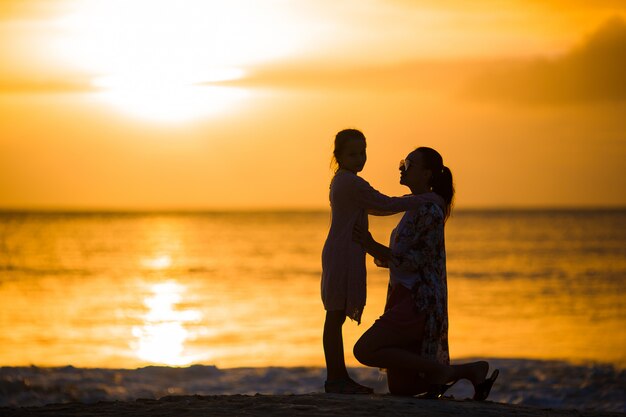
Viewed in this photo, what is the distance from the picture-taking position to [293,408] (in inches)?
295

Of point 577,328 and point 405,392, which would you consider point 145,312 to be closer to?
point 577,328

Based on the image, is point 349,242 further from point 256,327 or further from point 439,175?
point 256,327

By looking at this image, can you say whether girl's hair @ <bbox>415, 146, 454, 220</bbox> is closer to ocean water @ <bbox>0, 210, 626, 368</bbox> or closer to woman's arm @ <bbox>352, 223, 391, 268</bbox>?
woman's arm @ <bbox>352, 223, 391, 268</bbox>

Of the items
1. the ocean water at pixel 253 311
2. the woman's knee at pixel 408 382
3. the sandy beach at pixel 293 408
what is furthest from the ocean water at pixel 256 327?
the woman's knee at pixel 408 382

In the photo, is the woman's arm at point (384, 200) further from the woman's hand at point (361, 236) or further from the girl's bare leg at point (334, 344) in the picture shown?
the girl's bare leg at point (334, 344)

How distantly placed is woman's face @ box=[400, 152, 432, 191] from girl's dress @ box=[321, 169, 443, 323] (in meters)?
0.13

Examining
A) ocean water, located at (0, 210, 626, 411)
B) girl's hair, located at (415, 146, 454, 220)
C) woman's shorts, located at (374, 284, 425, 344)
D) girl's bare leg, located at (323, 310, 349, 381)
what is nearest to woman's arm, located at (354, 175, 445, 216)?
girl's hair, located at (415, 146, 454, 220)

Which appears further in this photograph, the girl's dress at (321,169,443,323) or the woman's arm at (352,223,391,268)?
Answer: the girl's dress at (321,169,443,323)

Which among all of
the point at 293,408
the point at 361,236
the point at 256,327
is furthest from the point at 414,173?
the point at 256,327

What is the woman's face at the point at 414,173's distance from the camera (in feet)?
27.4

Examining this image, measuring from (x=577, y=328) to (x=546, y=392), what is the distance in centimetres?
838

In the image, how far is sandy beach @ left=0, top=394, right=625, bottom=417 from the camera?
7.41 meters

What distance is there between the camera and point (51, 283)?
3844 cm

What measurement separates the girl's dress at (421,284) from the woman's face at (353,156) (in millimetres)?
622
